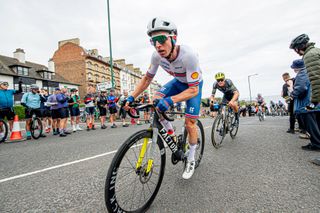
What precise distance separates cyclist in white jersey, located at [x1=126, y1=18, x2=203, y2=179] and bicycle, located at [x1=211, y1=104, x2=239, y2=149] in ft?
6.02

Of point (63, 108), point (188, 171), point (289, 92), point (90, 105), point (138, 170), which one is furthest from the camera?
point (90, 105)

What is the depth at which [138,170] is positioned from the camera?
75.2 inches

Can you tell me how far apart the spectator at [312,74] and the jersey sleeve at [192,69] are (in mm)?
2260

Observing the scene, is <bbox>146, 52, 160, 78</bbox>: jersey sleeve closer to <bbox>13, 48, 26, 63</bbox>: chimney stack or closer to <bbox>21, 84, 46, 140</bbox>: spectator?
<bbox>21, 84, 46, 140</bbox>: spectator

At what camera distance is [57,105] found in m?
7.77

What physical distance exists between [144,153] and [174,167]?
50.8 inches

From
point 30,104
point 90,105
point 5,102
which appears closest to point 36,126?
point 30,104

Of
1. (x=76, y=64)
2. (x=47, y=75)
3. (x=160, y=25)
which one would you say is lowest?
(x=160, y=25)

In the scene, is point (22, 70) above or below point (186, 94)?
above

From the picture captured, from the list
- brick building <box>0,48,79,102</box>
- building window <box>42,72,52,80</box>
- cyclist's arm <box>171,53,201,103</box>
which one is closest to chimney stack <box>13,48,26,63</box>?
brick building <box>0,48,79,102</box>

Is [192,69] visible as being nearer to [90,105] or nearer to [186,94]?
[186,94]

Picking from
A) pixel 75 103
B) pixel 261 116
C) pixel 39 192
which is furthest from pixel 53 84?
pixel 39 192

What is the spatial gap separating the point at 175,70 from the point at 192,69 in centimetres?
30

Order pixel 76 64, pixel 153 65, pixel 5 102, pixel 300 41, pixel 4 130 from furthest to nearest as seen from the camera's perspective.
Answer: pixel 76 64 → pixel 5 102 → pixel 4 130 → pixel 300 41 → pixel 153 65
